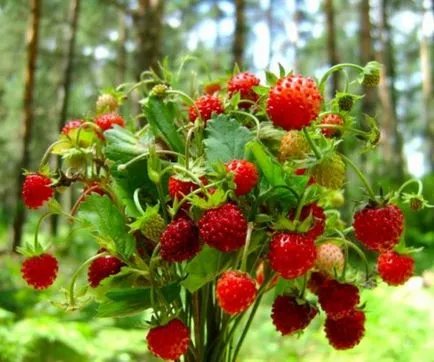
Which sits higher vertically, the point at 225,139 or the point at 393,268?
the point at 225,139

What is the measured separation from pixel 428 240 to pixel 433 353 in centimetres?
474

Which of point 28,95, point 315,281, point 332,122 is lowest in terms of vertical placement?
point 315,281

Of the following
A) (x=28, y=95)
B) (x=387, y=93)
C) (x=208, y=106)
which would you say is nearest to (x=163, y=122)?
(x=208, y=106)

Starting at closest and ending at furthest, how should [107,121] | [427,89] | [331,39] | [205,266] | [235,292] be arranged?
[235,292] < [205,266] < [107,121] < [331,39] < [427,89]

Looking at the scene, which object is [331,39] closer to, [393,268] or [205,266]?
[393,268]

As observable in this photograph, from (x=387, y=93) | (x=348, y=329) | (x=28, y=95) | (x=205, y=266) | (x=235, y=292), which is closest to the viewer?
(x=235, y=292)

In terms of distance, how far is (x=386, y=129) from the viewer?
14102 millimetres

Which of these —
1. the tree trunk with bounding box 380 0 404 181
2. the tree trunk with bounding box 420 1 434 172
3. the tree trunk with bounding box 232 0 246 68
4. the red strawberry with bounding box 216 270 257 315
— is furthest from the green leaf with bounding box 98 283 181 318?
the tree trunk with bounding box 420 1 434 172

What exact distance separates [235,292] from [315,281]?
12.8 inches

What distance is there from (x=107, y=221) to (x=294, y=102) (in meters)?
0.38

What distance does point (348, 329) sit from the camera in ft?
3.73

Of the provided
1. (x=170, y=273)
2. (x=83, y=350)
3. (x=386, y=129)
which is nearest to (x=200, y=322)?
(x=170, y=273)

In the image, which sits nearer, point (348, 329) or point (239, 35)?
point (348, 329)

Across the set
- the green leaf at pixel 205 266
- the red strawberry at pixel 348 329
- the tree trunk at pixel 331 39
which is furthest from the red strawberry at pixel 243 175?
the tree trunk at pixel 331 39
